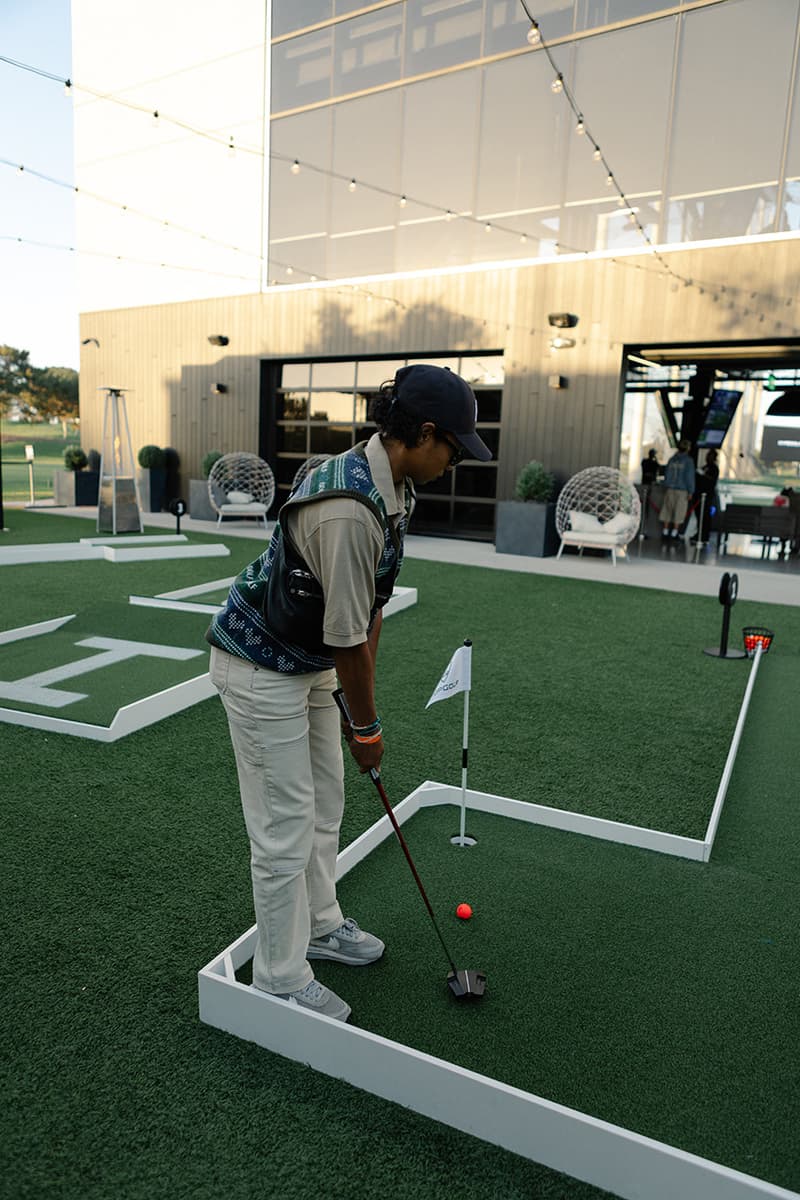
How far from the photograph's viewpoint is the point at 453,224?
11523mm

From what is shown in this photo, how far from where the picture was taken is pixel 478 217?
445 inches

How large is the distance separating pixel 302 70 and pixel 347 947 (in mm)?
14173

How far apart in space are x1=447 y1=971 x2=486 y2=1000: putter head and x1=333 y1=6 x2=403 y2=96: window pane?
1309cm

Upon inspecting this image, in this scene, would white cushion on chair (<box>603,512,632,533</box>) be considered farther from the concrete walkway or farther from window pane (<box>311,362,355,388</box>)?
window pane (<box>311,362,355,388</box>)

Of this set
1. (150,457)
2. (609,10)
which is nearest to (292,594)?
(609,10)

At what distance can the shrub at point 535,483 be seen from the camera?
1021 cm

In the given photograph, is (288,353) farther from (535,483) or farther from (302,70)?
(535,483)

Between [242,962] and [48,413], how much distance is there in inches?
1280

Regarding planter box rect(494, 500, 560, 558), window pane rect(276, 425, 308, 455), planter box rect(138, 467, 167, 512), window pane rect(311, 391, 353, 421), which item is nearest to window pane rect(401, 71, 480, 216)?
window pane rect(311, 391, 353, 421)

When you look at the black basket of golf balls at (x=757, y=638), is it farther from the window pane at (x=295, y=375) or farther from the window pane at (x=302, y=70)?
the window pane at (x=302, y=70)

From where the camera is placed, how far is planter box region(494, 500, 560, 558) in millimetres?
10164

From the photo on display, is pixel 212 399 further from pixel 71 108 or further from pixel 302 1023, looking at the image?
pixel 302 1023

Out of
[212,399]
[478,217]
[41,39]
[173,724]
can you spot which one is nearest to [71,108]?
[41,39]

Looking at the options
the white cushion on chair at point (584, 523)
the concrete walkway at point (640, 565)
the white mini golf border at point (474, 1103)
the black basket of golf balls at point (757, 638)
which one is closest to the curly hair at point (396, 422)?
the white mini golf border at point (474, 1103)
